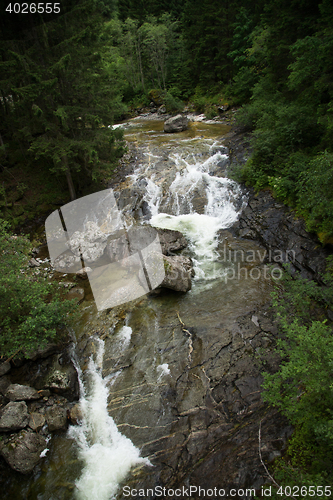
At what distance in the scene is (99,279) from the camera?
1045 cm

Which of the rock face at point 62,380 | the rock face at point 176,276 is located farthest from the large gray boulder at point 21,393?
the rock face at point 176,276

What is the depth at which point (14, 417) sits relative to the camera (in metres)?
5.59

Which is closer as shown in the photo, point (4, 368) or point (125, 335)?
point (4, 368)

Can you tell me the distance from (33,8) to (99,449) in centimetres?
1504

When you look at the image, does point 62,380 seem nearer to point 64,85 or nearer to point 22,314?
point 22,314

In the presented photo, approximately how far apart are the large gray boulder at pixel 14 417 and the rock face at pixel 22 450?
0.58 ft

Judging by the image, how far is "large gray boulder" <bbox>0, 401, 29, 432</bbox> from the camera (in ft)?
18.0

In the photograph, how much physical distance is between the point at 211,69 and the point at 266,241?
29.6 metres

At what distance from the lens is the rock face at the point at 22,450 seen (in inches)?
206

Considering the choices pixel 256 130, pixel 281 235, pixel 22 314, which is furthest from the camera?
pixel 256 130

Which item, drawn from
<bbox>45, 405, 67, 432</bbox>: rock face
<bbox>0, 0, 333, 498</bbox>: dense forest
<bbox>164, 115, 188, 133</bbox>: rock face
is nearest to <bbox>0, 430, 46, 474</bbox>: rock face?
<bbox>45, 405, 67, 432</bbox>: rock face

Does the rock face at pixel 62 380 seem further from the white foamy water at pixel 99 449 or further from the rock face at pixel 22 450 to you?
the rock face at pixel 22 450

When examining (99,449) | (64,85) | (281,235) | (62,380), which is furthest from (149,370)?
(64,85)

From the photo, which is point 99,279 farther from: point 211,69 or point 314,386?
Answer: point 211,69
